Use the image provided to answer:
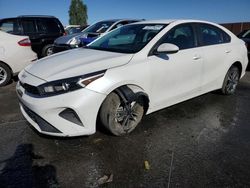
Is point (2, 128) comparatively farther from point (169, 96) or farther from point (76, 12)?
point (76, 12)

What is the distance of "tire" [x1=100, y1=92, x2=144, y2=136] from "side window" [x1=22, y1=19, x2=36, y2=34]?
684cm

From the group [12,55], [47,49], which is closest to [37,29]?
[47,49]

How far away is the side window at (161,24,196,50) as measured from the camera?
370cm

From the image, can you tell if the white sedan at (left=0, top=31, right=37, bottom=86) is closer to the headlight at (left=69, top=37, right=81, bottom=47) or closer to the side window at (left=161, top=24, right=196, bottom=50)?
the headlight at (left=69, top=37, right=81, bottom=47)

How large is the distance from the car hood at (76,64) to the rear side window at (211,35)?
1.74 metres

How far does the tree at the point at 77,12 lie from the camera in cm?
4734

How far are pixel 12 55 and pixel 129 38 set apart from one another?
3.36 metres

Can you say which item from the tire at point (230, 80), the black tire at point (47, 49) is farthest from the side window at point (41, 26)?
the tire at point (230, 80)

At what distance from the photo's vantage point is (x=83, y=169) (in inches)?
103

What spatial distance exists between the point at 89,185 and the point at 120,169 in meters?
0.39

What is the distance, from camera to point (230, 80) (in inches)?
194

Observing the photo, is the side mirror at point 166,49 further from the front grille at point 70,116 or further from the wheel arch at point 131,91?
the front grille at point 70,116

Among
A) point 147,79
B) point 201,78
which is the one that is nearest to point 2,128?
point 147,79

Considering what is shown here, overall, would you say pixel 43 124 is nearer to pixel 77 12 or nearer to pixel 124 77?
pixel 124 77
